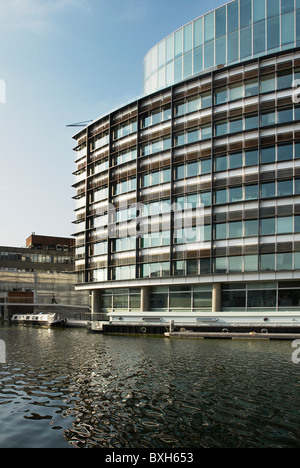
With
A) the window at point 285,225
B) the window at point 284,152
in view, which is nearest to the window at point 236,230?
the window at point 285,225

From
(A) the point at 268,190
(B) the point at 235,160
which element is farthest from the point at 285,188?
(B) the point at 235,160

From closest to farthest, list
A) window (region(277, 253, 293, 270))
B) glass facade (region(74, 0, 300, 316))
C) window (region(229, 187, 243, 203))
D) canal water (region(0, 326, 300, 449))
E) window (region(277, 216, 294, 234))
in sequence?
1. canal water (region(0, 326, 300, 449))
2. window (region(277, 253, 293, 270))
3. window (region(277, 216, 294, 234))
4. glass facade (region(74, 0, 300, 316))
5. window (region(229, 187, 243, 203))

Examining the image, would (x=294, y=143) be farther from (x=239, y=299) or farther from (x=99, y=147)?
(x=99, y=147)

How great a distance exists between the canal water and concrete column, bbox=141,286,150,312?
33.3 metres

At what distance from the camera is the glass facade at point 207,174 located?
54125mm

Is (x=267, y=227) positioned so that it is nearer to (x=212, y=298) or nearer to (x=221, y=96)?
(x=212, y=298)

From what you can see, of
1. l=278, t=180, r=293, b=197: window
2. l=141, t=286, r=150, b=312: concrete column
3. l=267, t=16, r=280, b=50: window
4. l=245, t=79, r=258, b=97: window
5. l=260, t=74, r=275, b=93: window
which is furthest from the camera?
l=141, t=286, r=150, b=312: concrete column

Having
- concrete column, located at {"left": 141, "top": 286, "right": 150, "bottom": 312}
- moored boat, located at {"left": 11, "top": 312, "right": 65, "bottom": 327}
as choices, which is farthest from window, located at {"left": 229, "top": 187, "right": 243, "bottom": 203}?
moored boat, located at {"left": 11, "top": 312, "right": 65, "bottom": 327}

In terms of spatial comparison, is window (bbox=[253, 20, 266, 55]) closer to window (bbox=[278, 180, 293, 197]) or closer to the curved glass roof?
the curved glass roof

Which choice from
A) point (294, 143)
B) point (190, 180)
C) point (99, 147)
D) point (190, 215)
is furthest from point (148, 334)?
point (99, 147)

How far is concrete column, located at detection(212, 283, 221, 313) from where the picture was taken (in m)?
57.0

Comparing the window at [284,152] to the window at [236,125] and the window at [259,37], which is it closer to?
the window at [236,125]

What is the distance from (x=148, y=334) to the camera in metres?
54.3

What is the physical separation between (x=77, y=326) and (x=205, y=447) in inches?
2441
